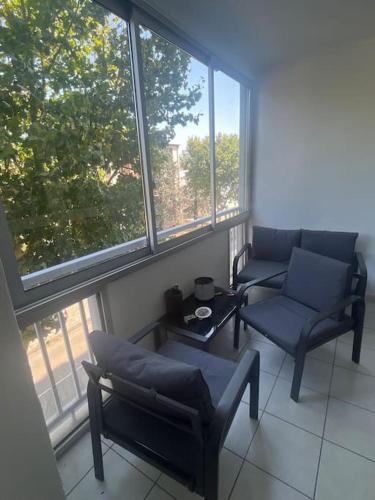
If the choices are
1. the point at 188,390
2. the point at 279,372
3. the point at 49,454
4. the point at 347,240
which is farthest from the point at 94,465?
the point at 347,240

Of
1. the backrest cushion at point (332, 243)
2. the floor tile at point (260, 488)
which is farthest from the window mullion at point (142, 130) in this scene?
the backrest cushion at point (332, 243)

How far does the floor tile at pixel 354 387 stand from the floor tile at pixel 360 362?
2.0 inches

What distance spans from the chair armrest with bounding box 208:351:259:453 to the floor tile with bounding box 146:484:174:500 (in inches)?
19.4

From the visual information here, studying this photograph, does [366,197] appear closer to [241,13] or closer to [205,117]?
[205,117]

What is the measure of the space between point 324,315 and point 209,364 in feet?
2.75

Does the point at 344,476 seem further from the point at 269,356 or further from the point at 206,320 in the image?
the point at 206,320

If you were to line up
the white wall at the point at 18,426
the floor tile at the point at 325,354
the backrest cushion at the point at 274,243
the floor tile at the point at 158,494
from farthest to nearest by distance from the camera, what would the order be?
1. the backrest cushion at the point at 274,243
2. the floor tile at the point at 325,354
3. the floor tile at the point at 158,494
4. the white wall at the point at 18,426

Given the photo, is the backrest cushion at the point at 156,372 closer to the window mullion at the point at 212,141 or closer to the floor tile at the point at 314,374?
the floor tile at the point at 314,374

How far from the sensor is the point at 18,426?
87 cm

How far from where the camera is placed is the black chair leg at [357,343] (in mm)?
1853

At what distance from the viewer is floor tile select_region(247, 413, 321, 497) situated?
4.09 feet

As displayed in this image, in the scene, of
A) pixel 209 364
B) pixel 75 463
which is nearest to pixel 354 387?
pixel 209 364

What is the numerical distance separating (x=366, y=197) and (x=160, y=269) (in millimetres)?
2306

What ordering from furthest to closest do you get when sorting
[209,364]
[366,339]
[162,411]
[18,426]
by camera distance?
1. [366,339]
2. [209,364]
3. [162,411]
4. [18,426]
